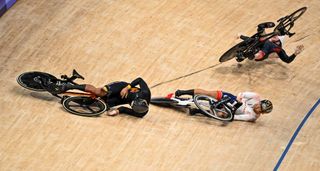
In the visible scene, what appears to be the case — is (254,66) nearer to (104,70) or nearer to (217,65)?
(217,65)

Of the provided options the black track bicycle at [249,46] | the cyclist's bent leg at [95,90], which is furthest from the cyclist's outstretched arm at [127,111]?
the black track bicycle at [249,46]

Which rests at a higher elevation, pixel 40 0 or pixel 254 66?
pixel 40 0

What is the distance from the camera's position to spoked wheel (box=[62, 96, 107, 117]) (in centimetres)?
904

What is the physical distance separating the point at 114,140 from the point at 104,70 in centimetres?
207

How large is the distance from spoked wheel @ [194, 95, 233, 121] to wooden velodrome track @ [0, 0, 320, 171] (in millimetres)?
201

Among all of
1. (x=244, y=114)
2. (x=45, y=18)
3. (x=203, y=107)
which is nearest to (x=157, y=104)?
(x=203, y=107)

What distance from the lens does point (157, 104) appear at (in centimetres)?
980

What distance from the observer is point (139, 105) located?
8.88 m

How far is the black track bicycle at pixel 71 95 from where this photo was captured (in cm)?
899

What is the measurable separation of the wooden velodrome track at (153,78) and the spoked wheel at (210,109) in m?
0.20

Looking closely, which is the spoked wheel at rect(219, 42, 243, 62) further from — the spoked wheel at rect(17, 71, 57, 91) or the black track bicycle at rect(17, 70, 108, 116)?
the spoked wheel at rect(17, 71, 57, 91)

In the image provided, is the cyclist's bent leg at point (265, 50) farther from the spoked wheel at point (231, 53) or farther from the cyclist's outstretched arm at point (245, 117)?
the cyclist's outstretched arm at point (245, 117)

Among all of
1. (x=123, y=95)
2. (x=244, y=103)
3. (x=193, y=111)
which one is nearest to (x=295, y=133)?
(x=244, y=103)

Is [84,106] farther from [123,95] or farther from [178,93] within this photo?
[178,93]
